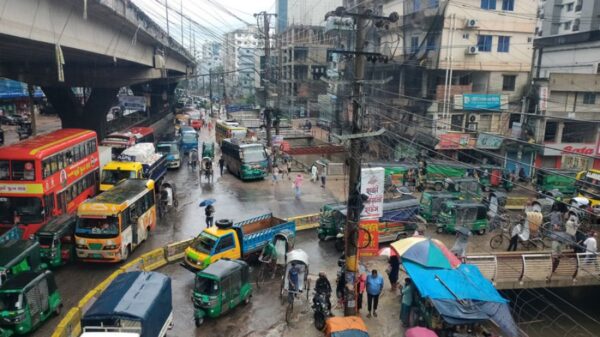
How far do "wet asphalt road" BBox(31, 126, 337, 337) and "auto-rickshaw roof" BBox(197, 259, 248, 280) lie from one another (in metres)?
1.65

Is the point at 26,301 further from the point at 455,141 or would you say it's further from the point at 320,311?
the point at 455,141

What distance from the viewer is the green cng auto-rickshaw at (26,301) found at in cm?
1124

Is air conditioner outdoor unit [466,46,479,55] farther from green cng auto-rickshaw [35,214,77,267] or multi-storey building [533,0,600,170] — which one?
green cng auto-rickshaw [35,214,77,267]

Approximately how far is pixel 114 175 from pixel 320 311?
16.2 meters

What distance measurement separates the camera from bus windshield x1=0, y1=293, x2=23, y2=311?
36.9 feet

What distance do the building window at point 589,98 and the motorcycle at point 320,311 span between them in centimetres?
3828

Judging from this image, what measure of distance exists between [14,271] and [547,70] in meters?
59.0

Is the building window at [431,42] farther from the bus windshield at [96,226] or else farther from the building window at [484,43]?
the bus windshield at [96,226]

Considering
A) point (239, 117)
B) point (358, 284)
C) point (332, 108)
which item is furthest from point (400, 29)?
point (358, 284)

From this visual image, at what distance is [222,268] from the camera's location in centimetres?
1293

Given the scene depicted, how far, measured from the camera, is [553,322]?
16.9 meters

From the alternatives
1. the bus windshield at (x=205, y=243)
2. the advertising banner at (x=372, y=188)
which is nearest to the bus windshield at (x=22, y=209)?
the bus windshield at (x=205, y=243)

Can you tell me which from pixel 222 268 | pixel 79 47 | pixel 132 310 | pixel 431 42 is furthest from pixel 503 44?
pixel 132 310

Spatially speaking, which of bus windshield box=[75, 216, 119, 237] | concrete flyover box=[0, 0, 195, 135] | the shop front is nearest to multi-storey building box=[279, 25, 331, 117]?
concrete flyover box=[0, 0, 195, 135]
